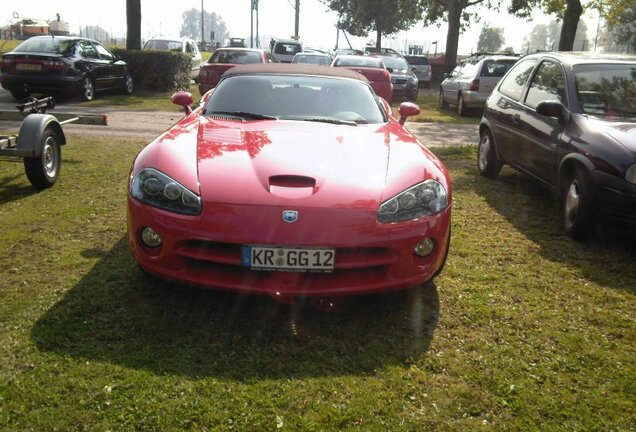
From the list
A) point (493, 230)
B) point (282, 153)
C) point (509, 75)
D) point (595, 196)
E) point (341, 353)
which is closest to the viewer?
point (341, 353)

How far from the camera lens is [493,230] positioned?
515 cm

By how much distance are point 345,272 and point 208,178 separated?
906 mm

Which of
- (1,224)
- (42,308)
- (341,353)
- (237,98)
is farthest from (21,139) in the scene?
(341,353)

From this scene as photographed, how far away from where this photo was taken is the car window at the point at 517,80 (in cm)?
646

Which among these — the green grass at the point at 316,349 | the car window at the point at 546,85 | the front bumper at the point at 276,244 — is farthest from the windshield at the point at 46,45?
the front bumper at the point at 276,244

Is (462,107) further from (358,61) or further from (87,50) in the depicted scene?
(87,50)

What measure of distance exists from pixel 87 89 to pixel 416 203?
12773mm

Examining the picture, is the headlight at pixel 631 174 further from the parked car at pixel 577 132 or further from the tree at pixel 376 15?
the tree at pixel 376 15

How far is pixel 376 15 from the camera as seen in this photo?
47156 millimetres

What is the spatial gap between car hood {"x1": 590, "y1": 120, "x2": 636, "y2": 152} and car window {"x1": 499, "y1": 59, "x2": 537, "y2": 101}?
1625 mm

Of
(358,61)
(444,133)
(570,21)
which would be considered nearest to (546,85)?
(444,133)

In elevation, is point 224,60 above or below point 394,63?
below

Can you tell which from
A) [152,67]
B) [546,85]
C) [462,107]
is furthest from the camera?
[152,67]

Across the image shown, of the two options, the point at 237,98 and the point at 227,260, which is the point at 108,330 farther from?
the point at 237,98
